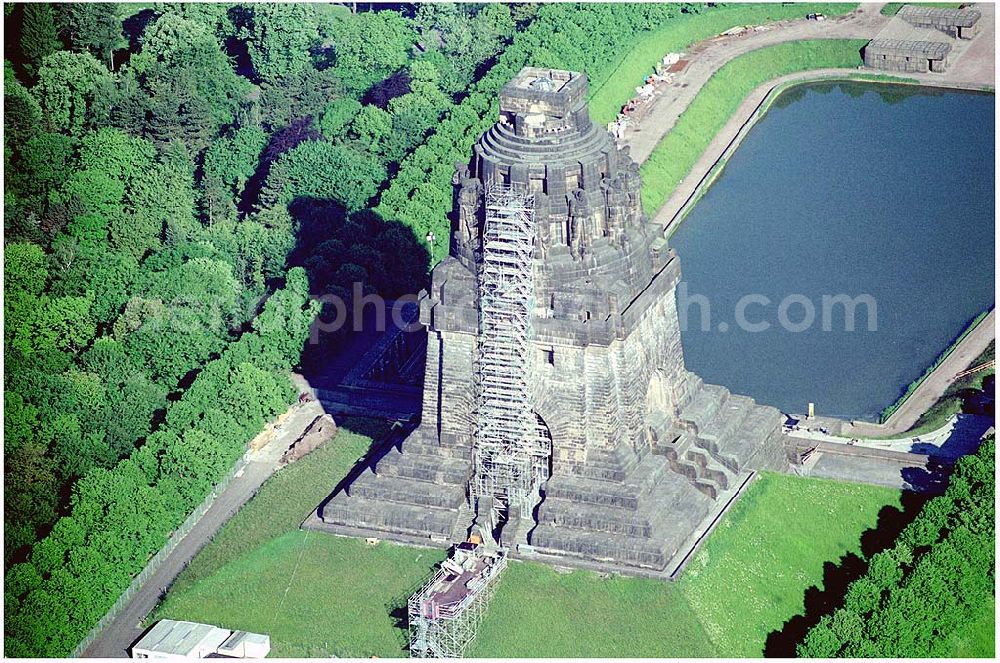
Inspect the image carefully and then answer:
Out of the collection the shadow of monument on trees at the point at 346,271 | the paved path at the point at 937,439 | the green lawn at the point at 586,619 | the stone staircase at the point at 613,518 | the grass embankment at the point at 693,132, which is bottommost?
the green lawn at the point at 586,619

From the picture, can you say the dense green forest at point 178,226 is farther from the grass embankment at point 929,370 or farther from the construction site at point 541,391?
the grass embankment at point 929,370

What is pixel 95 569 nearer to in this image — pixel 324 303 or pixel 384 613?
pixel 384 613

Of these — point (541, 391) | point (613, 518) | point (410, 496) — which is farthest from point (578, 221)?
point (410, 496)

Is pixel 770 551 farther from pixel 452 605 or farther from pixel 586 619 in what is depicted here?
pixel 452 605

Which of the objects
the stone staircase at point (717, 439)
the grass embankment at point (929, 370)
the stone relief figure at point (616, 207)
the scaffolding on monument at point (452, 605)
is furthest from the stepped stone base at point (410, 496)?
the grass embankment at point (929, 370)

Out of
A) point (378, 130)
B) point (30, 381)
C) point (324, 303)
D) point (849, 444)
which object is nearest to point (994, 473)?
point (849, 444)

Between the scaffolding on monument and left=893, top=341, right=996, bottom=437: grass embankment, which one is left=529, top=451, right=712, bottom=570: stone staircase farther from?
left=893, top=341, right=996, bottom=437: grass embankment
